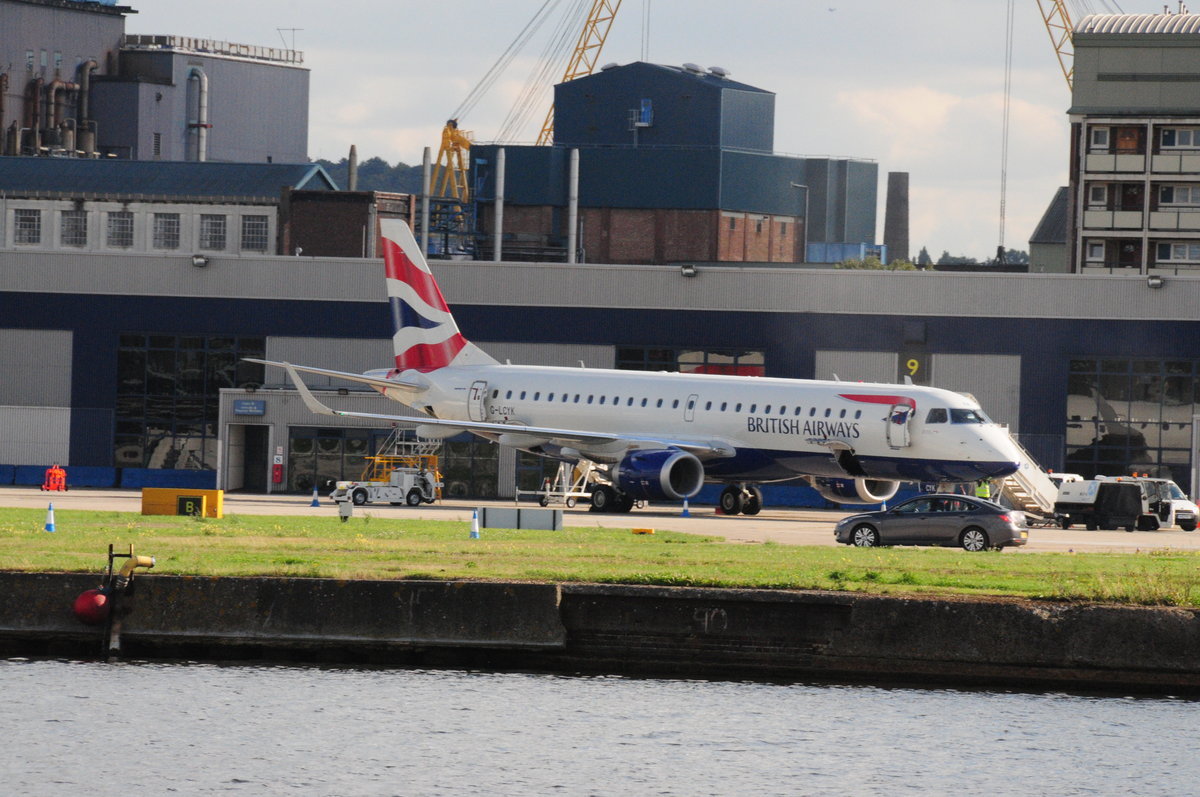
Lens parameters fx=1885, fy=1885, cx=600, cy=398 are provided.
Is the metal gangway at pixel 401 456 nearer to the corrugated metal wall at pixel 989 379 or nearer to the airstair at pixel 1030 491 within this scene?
the corrugated metal wall at pixel 989 379

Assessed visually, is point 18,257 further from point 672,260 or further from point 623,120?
point 623,120

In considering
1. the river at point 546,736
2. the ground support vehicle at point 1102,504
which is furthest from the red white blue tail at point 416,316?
the river at point 546,736

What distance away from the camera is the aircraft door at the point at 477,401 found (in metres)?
64.1

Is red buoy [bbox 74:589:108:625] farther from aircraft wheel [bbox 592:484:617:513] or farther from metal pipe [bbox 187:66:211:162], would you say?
metal pipe [bbox 187:66:211:162]

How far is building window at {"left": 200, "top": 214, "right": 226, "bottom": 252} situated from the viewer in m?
113

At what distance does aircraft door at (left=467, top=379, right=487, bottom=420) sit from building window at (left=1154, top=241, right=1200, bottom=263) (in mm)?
68574

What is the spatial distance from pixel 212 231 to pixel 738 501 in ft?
201

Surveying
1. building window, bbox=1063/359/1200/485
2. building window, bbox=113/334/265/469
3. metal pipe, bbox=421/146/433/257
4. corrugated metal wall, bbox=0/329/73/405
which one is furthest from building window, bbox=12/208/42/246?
building window, bbox=1063/359/1200/485

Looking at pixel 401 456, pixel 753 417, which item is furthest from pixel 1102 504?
pixel 401 456

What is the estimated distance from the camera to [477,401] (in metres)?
64.2

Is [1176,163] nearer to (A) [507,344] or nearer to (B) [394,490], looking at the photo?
(A) [507,344]

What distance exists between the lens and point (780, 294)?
244 ft

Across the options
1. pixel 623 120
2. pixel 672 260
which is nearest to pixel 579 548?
pixel 672 260

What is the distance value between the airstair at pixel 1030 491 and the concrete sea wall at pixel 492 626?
30669 mm
